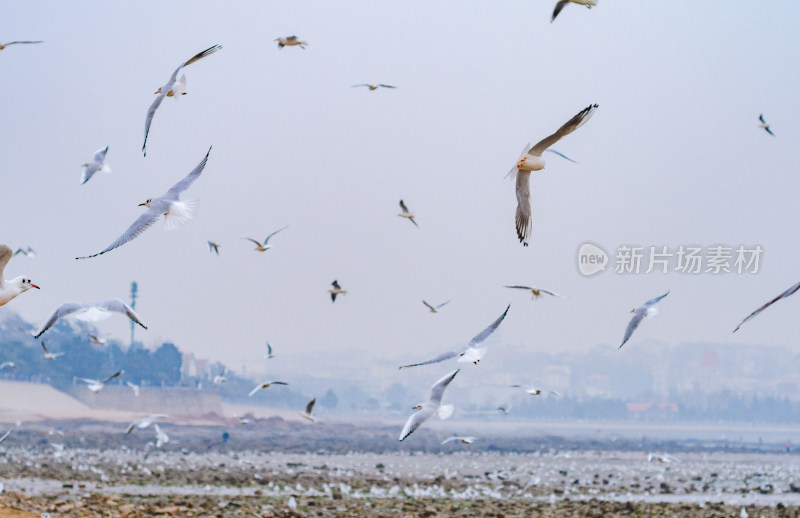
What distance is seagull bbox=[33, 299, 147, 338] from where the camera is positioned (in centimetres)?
855

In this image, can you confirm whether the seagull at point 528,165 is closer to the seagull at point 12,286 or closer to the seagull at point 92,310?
the seagull at point 92,310

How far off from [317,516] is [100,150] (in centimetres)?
675

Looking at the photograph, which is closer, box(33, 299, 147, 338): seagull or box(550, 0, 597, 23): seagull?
box(33, 299, 147, 338): seagull

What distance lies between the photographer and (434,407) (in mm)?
9188

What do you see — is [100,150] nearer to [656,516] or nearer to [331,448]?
[656,516]

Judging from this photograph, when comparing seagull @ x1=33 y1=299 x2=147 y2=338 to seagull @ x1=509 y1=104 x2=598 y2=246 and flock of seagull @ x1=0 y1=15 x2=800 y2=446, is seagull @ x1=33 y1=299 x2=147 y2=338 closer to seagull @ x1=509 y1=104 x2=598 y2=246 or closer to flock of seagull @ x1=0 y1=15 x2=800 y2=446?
flock of seagull @ x1=0 y1=15 x2=800 y2=446

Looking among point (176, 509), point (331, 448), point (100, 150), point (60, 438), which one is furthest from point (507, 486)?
point (60, 438)

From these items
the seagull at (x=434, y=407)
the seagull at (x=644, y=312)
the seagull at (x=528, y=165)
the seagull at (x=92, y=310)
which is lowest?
the seagull at (x=434, y=407)

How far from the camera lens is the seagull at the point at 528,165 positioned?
8023 millimetres

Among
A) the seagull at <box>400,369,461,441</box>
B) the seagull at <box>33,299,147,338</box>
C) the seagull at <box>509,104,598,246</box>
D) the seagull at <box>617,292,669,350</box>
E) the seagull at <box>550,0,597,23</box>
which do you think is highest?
the seagull at <box>550,0,597,23</box>

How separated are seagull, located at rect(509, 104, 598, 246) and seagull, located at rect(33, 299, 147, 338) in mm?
3950

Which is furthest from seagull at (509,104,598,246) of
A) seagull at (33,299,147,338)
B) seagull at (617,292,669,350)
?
seagull at (33,299,147,338)

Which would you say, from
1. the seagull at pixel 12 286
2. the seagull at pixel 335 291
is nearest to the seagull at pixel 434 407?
the seagull at pixel 12 286

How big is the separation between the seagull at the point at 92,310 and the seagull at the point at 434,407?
289cm
